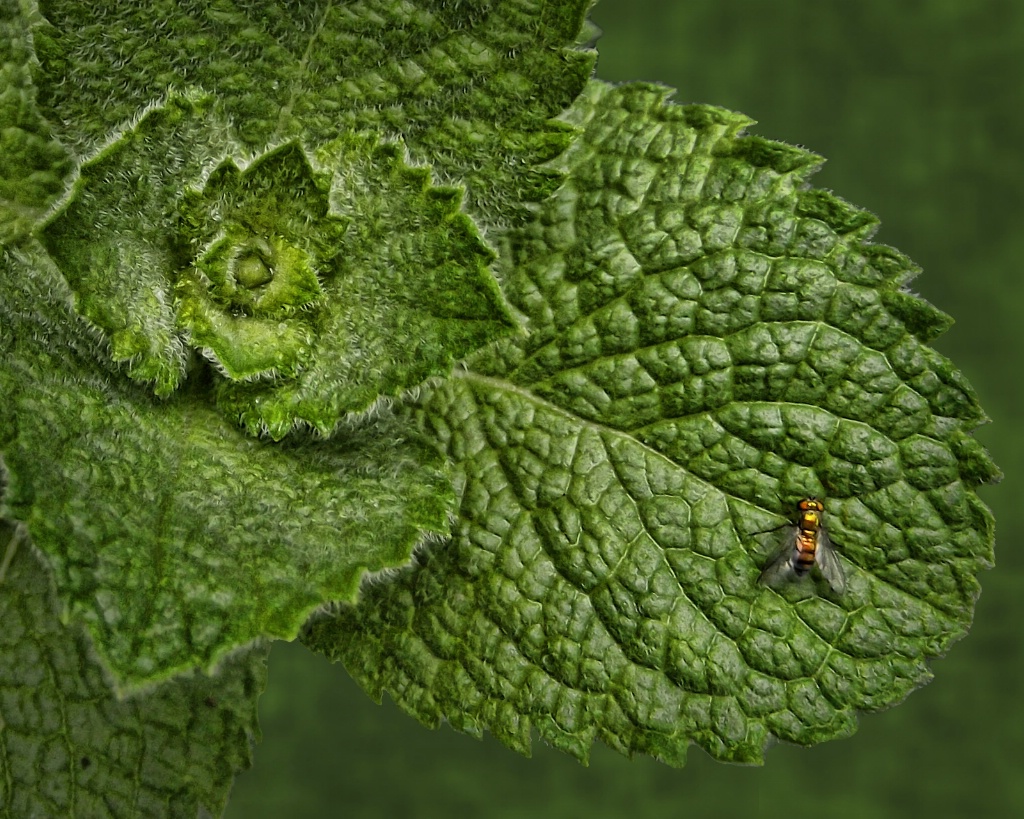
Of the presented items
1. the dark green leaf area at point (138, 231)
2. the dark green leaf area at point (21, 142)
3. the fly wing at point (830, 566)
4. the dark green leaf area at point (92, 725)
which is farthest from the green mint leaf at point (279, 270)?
the fly wing at point (830, 566)

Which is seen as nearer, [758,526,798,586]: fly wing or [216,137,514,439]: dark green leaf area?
[216,137,514,439]: dark green leaf area

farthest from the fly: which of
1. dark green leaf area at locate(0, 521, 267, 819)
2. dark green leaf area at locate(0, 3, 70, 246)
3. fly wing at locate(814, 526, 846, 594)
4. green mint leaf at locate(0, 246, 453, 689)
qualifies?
dark green leaf area at locate(0, 3, 70, 246)

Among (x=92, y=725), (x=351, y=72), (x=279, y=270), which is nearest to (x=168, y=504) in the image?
(x=279, y=270)

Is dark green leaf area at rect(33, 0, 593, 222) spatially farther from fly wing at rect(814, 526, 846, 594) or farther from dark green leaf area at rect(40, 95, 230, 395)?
fly wing at rect(814, 526, 846, 594)

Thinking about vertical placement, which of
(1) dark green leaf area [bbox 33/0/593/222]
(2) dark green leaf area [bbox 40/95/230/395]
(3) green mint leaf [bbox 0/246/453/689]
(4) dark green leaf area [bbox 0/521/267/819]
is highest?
(1) dark green leaf area [bbox 33/0/593/222]

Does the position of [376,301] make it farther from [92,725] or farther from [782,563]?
[92,725]

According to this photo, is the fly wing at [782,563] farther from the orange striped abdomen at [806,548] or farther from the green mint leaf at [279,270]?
the green mint leaf at [279,270]

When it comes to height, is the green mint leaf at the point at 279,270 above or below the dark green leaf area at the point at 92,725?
above
